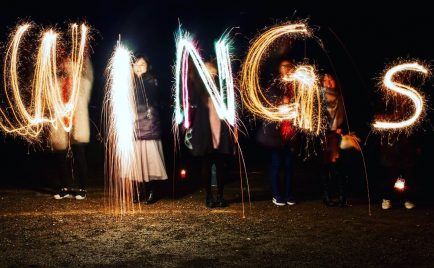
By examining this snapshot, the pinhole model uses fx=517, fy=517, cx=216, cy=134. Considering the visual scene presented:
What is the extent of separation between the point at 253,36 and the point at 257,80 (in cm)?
983

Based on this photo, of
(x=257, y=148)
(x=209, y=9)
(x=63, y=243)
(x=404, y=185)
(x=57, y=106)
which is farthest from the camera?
(x=209, y=9)

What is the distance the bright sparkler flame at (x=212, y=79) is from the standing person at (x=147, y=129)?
58 centimetres

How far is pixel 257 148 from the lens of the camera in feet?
50.6

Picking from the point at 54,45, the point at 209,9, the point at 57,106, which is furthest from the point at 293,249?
the point at 209,9

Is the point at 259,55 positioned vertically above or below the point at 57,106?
above

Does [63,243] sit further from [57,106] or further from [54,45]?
[54,45]

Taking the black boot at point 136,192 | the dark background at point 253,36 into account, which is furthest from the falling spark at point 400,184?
the black boot at point 136,192

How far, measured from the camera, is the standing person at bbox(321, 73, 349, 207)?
766 centimetres

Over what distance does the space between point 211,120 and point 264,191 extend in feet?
6.73

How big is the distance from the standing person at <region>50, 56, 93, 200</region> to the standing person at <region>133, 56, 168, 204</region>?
3.39 ft

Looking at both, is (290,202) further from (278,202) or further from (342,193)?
(342,193)

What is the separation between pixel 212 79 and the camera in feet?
25.1

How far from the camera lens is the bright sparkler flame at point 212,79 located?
24.7 feet

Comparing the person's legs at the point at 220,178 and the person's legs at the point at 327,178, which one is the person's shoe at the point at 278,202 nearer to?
the person's legs at the point at 327,178
